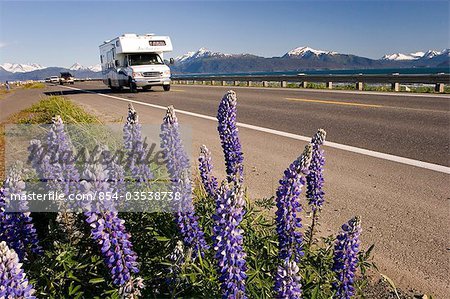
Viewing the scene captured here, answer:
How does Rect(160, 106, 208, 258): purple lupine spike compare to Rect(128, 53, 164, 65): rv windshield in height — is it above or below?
below

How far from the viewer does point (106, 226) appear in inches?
81.5

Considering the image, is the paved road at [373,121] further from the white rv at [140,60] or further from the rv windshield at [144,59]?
the rv windshield at [144,59]

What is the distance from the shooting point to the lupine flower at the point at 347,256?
214 cm

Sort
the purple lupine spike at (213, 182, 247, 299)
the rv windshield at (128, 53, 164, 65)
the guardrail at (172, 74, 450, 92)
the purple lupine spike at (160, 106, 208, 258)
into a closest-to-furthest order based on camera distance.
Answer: the purple lupine spike at (213, 182, 247, 299)
the purple lupine spike at (160, 106, 208, 258)
the guardrail at (172, 74, 450, 92)
the rv windshield at (128, 53, 164, 65)

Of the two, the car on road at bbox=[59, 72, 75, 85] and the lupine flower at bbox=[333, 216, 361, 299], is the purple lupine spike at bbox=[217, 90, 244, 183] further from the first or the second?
the car on road at bbox=[59, 72, 75, 85]

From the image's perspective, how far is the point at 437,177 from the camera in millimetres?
5652

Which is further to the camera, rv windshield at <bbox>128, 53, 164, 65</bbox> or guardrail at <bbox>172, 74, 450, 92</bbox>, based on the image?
rv windshield at <bbox>128, 53, 164, 65</bbox>

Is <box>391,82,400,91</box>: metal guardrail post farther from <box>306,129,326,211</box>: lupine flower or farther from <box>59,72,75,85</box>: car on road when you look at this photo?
<box>59,72,75,85</box>: car on road

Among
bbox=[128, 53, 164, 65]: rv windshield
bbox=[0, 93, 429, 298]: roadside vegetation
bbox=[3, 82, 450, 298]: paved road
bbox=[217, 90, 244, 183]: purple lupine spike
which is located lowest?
bbox=[3, 82, 450, 298]: paved road

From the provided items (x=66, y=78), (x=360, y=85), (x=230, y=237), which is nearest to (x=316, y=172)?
(x=230, y=237)

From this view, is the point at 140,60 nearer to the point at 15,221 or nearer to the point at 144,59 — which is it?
the point at 144,59

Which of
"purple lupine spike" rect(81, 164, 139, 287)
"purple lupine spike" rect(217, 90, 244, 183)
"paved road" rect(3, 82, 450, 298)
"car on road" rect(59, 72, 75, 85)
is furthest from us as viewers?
"car on road" rect(59, 72, 75, 85)

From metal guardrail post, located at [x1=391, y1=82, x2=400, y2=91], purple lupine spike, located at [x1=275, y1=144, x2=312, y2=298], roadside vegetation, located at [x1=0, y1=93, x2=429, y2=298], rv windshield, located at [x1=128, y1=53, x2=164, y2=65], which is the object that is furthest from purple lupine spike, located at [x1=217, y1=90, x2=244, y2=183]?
rv windshield, located at [x1=128, y1=53, x2=164, y2=65]

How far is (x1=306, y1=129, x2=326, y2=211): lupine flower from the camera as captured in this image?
304 cm
